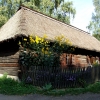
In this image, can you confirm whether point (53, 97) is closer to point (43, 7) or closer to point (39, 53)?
point (39, 53)

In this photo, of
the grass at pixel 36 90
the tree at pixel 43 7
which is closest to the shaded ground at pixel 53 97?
the grass at pixel 36 90

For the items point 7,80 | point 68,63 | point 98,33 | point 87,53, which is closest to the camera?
point 7,80

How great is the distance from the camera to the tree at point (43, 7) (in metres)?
34.5

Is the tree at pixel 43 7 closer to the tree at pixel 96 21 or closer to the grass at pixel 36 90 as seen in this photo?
the tree at pixel 96 21

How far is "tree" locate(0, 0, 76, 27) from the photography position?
3450cm

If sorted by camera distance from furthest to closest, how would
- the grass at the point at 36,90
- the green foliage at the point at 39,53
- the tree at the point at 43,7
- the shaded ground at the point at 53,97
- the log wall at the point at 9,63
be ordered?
1. the tree at the point at 43,7
2. the log wall at the point at 9,63
3. the green foliage at the point at 39,53
4. the grass at the point at 36,90
5. the shaded ground at the point at 53,97

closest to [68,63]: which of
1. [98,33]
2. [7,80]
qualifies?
[7,80]

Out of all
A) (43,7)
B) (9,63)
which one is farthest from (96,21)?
(9,63)

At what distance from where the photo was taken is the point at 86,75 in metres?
12.4

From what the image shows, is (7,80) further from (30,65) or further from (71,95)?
(71,95)

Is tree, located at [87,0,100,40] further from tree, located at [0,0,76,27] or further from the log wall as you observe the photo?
the log wall

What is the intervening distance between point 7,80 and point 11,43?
3177 mm

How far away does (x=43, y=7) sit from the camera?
3488cm

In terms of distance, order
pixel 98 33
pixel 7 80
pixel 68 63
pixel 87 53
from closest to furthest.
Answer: pixel 7 80 → pixel 68 63 → pixel 87 53 → pixel 98 33
